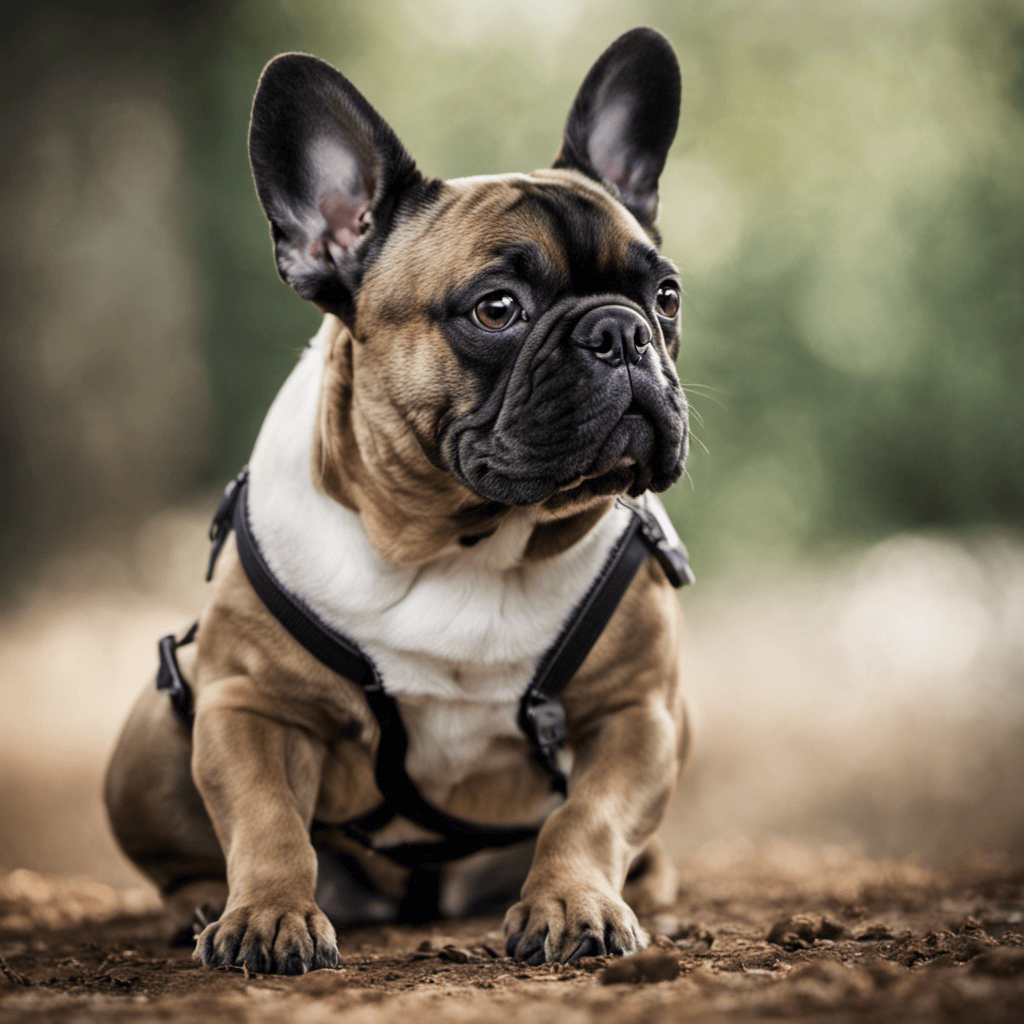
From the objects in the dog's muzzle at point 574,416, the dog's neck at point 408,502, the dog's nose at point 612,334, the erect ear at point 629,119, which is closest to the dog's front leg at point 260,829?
the dog's neck at point 408,502

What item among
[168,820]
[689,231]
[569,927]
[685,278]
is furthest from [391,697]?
[689,231]

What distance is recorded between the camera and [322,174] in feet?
9.78

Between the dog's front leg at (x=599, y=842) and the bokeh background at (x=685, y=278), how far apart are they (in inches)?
226

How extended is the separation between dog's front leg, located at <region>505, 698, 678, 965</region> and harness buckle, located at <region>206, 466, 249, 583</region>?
114cm

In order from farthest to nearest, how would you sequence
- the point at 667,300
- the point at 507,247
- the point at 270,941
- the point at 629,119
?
the point at 629,119 → the point at 667,300 → the point at 507,247 → the point at 270,941

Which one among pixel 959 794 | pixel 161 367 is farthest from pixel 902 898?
pixel 161 367

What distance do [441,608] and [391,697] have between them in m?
0.25

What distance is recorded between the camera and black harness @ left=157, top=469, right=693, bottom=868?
276 centimetres

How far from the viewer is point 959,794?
604 centimetres

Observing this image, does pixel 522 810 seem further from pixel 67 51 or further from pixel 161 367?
pixel 67 51

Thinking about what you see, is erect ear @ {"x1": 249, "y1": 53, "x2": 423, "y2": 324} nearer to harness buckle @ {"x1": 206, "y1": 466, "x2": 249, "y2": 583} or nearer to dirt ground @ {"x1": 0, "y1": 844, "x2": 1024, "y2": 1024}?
harness buckle @ {"x1": 206, "y1": 466, "x2": 249, "y2": 583}

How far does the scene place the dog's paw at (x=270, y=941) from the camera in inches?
87.1

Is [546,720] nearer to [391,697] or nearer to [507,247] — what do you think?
[391,697]

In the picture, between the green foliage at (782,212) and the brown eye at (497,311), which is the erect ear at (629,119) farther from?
the green foliage at (782,212)
